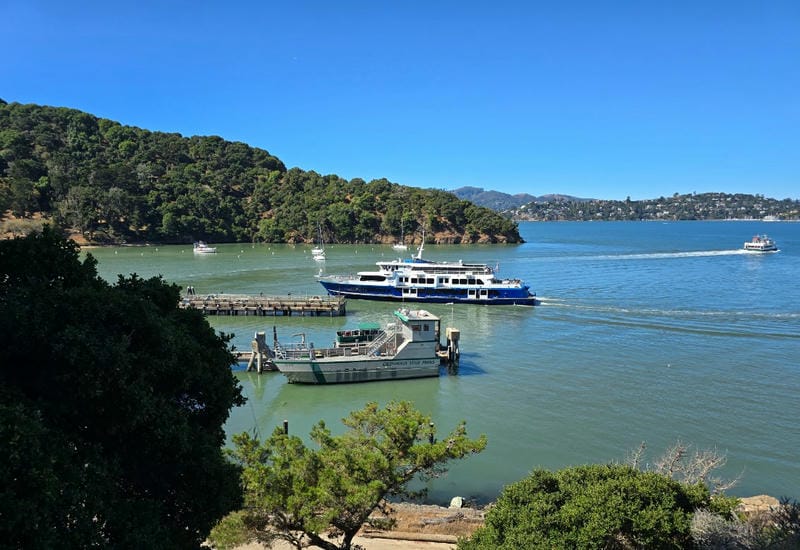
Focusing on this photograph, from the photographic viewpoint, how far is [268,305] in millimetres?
45344

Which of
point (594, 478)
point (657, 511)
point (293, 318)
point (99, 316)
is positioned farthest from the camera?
point (293, 318)

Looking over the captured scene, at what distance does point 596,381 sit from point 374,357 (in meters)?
12.1

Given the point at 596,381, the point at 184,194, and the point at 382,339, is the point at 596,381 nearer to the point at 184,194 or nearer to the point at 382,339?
the point at 382,339

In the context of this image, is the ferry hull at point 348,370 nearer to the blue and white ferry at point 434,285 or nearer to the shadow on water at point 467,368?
the shadow on water at point 467,368

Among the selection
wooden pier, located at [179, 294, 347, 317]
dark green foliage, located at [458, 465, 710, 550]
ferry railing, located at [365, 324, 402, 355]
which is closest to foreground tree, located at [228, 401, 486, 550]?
dark green foliage, located at [458, 465, 710, 550]

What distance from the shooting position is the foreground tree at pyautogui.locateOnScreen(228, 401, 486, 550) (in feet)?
33.7

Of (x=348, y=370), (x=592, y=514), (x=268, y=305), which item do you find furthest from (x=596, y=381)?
(x=268, y=305)

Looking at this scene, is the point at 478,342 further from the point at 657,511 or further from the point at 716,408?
the point at 657,511

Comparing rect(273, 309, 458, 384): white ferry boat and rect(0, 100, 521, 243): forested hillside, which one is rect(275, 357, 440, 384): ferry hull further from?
rect(0, 100, 521, 243): forested hillside

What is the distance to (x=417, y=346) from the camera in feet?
93.6

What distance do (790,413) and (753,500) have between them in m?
10.3

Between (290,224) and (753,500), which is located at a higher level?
(290,224)

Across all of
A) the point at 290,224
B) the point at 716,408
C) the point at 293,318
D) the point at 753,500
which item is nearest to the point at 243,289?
the point at 293,318

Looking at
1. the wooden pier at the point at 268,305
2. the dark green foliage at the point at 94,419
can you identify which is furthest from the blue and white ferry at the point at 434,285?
the dark green foliage at the point at 94,419
